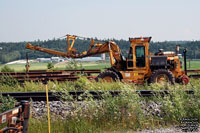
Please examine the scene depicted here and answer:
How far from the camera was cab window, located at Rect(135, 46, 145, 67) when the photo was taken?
17422 millimetres

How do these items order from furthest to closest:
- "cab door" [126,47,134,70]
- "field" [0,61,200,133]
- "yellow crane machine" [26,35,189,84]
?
"cab door" [126,47,134,70], "yellow crane machine" [26,35,189,84], "field" [0,61,200,133]

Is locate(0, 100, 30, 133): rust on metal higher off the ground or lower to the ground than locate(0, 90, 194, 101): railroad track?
higher

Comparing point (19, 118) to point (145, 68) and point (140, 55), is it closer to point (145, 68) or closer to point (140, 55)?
point (140, 55)

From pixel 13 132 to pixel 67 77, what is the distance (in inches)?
479

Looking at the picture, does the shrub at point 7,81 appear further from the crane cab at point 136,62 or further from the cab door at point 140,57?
the cab door at point 140,57

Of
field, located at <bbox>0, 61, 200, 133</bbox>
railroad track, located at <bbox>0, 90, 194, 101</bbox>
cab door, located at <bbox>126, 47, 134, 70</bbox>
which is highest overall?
cab door, located at <bbox>126, 47, 134, 70</bbox>

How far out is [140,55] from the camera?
1752 centimetres

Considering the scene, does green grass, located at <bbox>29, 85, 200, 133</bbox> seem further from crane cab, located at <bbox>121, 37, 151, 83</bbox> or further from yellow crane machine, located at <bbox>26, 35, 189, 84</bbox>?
crane cab, located at <bbox>121, 37, 151, 83</bbox>

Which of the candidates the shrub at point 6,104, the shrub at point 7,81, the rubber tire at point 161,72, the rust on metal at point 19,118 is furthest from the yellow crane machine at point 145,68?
the rust on metal at point 19,118

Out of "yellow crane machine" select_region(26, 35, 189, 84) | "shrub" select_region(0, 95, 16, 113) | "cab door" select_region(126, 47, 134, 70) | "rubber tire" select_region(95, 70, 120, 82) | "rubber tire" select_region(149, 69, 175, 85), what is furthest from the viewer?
"cab door" select_region(126, 47, 134, 70)

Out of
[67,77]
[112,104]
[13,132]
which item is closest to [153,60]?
[67,77]

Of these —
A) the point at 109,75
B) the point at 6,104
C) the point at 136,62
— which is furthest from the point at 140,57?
the point at 6,104

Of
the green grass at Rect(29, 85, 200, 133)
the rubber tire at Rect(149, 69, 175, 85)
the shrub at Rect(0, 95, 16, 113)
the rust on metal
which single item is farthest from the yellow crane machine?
the rust on metal

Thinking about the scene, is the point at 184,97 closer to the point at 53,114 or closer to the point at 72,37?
the point at 53,114
